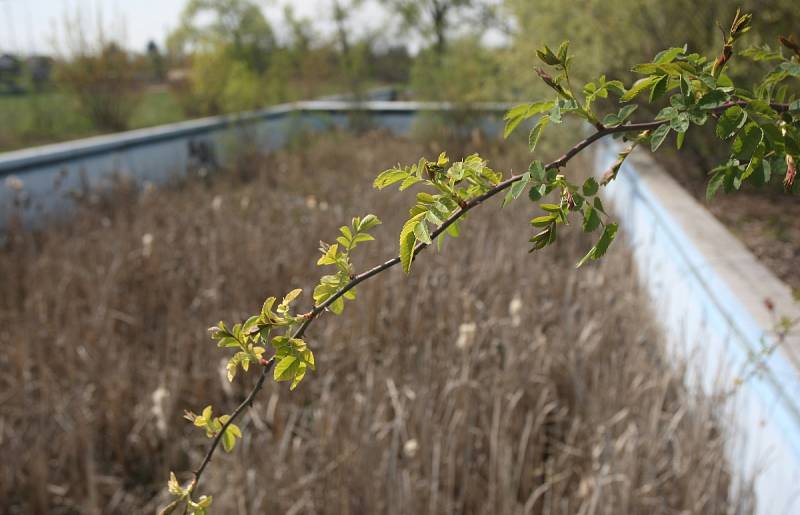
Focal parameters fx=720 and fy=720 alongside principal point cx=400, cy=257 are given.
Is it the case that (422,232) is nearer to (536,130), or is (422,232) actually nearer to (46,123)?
(536,130)

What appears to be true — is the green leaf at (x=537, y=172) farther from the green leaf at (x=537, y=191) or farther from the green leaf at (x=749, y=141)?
the green leaf at (x=749, y=141)

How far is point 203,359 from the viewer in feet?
8.73

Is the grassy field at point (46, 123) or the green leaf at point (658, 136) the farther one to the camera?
the grassy field at point (46, 123)

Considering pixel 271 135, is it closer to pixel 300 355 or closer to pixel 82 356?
pixel 82 356

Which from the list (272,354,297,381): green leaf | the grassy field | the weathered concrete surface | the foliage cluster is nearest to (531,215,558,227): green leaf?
the foliage cluster

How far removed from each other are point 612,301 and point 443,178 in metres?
2.44

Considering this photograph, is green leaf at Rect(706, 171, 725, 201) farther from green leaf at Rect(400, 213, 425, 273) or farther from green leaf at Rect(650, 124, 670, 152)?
green leaf at Rect(400, 213, 425, 273)

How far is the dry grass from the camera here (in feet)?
5.79

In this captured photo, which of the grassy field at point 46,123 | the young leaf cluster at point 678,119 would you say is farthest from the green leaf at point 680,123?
the grassy field at point 46,123

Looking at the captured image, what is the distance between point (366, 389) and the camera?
2.06 meters

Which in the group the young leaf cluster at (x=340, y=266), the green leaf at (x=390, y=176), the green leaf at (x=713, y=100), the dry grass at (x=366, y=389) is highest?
the green leaf at (x=713, y=100)

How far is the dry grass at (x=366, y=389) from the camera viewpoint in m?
1.76

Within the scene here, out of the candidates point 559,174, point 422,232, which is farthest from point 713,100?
point 422,232

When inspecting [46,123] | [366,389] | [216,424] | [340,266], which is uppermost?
[46,123]
